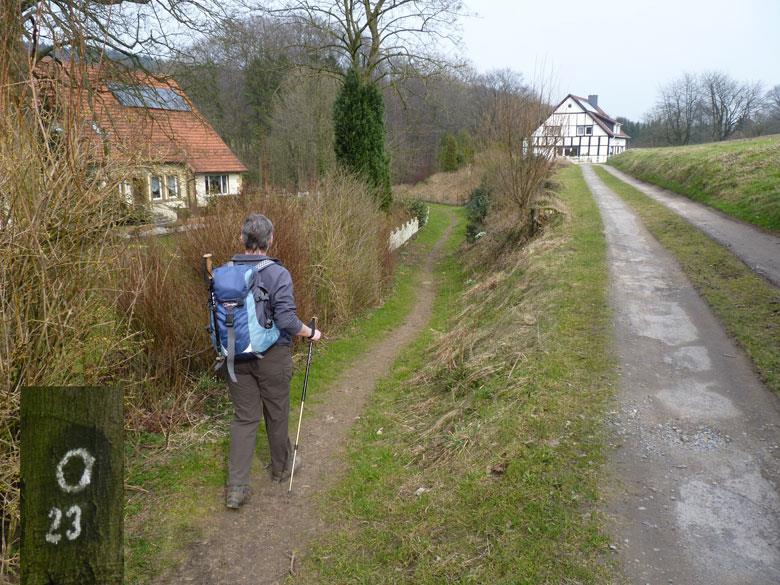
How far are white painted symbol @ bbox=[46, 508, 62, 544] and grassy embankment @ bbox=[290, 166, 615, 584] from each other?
8.61 ft

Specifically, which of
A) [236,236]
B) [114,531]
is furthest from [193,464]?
[114,531]

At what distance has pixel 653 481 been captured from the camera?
4.37 m

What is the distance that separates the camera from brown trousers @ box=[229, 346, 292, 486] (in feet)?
15.5

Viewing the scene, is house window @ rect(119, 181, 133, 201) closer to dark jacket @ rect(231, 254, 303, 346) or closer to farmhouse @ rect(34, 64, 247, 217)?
farmhouse @ rect(34, 64, 247, 217)

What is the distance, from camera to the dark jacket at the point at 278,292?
15.0 feet

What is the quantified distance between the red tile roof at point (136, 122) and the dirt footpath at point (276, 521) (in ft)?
9.92

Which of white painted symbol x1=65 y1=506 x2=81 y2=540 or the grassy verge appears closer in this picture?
white painted symbol x1=65 y1=506 x2=81 y2=540

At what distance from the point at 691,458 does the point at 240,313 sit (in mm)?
3841

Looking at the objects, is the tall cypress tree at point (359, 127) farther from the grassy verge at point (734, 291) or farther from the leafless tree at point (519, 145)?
the grassy verge at point (734, 291)

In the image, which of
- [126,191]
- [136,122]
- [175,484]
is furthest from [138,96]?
[175,484]

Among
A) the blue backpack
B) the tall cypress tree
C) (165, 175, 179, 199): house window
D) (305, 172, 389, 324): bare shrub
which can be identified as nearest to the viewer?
the blue backpack

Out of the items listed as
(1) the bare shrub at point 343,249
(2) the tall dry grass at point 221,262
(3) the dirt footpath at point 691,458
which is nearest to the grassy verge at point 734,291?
(3) the dirt footpath at point 691,458

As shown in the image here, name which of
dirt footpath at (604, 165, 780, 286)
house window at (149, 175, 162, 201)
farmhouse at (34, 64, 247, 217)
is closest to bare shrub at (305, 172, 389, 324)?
farmhouse at (34, 64, 247, 217)

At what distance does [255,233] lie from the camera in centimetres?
466
